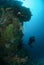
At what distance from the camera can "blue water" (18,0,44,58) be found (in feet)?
6.23

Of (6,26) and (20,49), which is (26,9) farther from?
(20,49)

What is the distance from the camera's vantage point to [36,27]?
1922 millimetres

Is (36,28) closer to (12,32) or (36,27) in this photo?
(36,27)

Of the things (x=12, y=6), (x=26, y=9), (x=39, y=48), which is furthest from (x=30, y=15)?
(x=39, y=48)

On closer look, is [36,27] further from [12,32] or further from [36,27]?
[12,32]

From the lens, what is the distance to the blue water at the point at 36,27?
1.90m

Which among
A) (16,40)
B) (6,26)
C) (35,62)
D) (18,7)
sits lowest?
(35,62)

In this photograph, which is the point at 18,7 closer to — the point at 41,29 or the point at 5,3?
the point at 5,3

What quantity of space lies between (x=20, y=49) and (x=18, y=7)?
388 millimetres

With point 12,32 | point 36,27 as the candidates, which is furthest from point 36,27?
point 12,32

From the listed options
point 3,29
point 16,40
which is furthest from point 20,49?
point 3,29

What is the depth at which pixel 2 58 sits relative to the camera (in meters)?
1.89

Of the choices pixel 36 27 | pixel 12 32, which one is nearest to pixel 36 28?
pixel 36 27

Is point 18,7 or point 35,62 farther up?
point 18,7
